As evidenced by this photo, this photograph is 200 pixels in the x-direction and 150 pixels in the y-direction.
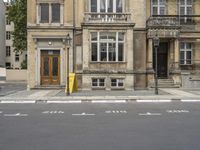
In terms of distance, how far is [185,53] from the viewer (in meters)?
36.5

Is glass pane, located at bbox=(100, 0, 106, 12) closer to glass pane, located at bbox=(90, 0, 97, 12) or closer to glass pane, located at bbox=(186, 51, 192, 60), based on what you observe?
glass pane, located at bbox=(90, 0, 97, 12)

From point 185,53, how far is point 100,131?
26530 millimetres

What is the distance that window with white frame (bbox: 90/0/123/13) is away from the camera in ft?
108

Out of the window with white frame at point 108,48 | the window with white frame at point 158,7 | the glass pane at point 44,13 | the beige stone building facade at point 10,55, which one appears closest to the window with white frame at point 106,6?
the window with white frame at point 108,48

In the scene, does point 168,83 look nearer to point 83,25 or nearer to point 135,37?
point 135,37

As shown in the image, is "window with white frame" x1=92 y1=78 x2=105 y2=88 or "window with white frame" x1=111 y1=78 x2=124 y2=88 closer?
"window with white frame" x1=111 y1=78 x2=124 y2=88

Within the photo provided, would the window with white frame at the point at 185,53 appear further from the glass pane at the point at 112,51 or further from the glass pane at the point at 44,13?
the glass pane at the point at 44,13

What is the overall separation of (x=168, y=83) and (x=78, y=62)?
766 centimetres

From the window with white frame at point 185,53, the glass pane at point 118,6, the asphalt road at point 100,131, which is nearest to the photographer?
the asphalt road at point 100,131

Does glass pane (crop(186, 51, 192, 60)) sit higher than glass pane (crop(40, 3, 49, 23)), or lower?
lower

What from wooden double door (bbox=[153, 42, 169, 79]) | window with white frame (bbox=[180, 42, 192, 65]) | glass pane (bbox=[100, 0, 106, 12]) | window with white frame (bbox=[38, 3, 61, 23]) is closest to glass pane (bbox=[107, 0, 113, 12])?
glass pane (bbox=[100, 0, 106, 12])

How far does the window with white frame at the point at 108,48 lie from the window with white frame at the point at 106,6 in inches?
84.6

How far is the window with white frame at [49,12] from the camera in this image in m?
33.2

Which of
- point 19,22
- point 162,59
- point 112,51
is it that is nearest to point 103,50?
point 112,51
